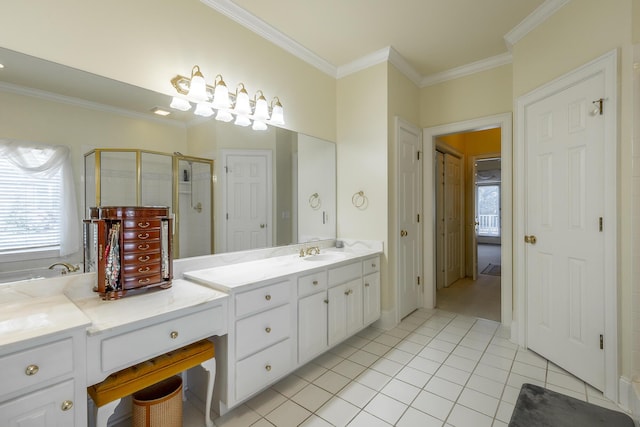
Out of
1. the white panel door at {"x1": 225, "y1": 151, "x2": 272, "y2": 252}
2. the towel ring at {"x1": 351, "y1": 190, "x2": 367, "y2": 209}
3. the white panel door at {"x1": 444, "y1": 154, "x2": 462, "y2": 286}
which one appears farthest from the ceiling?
the white panel door at {"x1": 444, "y1": 154, "x2": 462, "y2": 286}

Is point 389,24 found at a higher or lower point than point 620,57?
higher

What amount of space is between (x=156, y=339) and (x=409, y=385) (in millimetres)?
1637

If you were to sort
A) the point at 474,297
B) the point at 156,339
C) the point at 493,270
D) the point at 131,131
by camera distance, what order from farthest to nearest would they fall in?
the point at 493,270 → the point at 474,297 → the point at 131,131 → the point at 156,339

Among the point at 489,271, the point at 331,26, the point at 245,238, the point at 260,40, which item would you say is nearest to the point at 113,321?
the point at 245,238

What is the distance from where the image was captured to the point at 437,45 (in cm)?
277

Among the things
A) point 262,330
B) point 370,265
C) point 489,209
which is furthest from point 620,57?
point 489,209

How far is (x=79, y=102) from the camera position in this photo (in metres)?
1.54

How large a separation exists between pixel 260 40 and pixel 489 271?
545cm

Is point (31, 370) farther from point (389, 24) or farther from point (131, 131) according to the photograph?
→ point (389, 24)

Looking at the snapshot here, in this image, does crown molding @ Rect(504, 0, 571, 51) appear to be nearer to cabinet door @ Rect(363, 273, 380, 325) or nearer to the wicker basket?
cabinet door @ Rect(363, 273, 380, 325)

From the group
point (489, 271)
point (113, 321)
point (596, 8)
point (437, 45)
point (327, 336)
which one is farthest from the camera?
point (489, 271)

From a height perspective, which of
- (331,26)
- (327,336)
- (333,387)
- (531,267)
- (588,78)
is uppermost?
(331,26)

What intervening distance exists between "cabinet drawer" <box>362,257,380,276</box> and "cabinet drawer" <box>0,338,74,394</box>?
2079 millimetres

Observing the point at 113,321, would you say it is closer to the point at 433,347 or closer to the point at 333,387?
the point at 333,387
